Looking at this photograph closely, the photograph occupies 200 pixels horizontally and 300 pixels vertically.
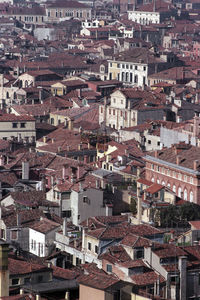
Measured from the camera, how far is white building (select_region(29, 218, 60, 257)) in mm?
30969

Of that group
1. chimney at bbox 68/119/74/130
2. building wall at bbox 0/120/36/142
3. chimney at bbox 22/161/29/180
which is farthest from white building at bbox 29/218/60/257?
chimney at bbox 68/119/74/130

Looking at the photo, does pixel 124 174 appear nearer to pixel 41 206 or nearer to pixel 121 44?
pixel 41 206

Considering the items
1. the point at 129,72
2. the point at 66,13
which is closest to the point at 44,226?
the point at 129,72

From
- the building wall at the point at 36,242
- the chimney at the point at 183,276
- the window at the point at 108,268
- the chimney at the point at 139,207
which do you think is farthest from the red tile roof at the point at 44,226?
the chimney at the point at 183,276

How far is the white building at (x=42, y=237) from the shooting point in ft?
102

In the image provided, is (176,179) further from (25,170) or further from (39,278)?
(39,278)

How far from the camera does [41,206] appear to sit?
34188 mm

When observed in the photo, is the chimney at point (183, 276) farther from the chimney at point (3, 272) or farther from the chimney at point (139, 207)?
the chimney at point (139, 207)

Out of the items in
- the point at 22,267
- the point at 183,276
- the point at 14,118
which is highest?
the point at 22,267

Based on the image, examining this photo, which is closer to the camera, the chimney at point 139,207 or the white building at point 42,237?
the white building at point 42,237

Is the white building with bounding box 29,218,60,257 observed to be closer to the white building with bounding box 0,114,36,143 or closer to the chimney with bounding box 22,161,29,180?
the chimney with bounding box 22,161,29,180

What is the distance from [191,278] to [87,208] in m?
8.88

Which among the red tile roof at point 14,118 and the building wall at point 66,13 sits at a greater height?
the red tile roof at point 14,118

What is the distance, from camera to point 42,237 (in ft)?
103
